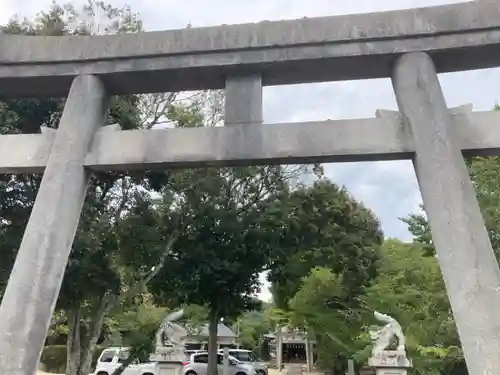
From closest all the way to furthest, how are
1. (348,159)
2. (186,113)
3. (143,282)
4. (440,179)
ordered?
(440,179)
(348,159)
(143,282)
(186,113)

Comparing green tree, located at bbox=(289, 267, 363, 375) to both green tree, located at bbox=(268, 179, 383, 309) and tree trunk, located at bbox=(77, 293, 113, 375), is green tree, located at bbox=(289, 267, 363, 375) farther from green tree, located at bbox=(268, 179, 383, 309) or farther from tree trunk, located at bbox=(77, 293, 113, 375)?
tree trunk, located at bbox=(77, 293, 113, 375)

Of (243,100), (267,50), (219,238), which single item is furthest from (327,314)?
(267,50)

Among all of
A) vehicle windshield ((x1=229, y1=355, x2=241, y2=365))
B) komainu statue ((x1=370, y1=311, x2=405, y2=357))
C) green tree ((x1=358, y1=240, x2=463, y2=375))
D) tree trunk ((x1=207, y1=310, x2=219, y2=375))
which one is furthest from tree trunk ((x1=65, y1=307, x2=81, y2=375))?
vehicle windshield ((x1=229, y1=355, x2=241, y2=365))

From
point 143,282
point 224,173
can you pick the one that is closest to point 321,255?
point 224,173

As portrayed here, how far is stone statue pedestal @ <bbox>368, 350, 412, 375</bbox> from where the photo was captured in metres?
11.3

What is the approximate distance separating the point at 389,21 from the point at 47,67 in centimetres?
375

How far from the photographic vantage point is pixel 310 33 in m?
5.08

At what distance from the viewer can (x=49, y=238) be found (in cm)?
482

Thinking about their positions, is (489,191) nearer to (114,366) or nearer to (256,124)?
(256,124)

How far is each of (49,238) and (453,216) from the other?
3841 mm

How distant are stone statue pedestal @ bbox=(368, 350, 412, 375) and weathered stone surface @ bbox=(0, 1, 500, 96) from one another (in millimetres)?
7950

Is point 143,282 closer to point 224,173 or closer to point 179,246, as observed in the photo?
point 179,246

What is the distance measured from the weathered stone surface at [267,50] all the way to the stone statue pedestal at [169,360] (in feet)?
28.2

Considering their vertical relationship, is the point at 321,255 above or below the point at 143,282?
above
